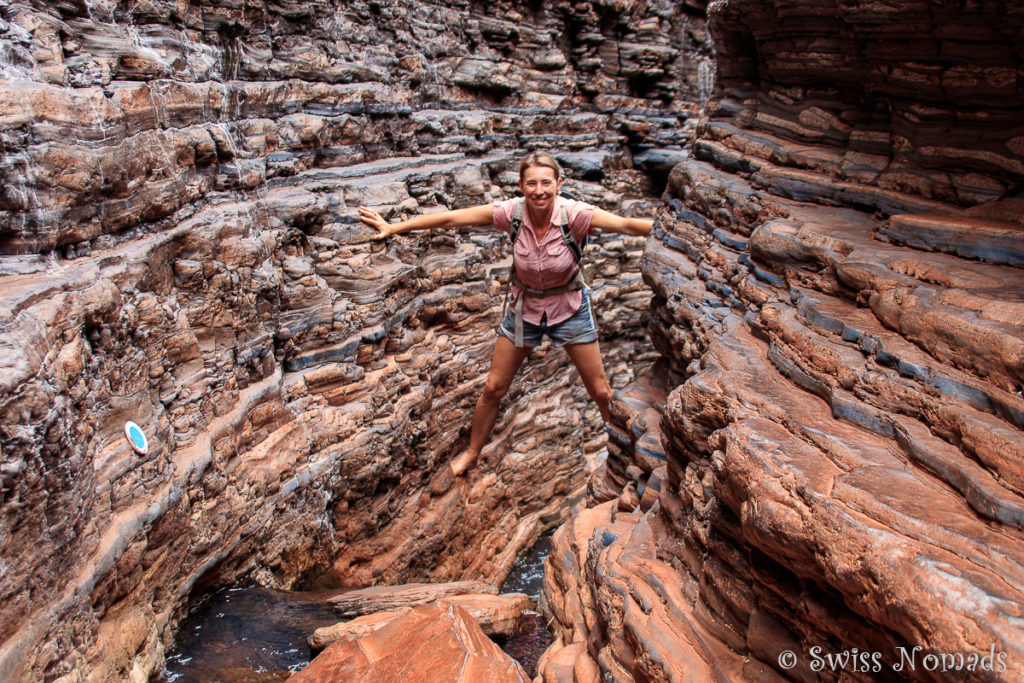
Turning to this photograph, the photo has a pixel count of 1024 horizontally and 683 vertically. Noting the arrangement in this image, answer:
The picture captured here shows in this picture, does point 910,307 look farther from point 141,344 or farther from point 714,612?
point 141,344

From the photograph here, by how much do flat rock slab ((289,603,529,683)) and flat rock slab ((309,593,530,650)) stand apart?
259 mm

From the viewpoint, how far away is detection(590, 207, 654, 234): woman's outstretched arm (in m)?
4.68

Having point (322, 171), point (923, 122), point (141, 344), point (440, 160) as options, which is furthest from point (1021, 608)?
point (440, 160)

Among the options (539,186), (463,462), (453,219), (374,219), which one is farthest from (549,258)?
(463,462)

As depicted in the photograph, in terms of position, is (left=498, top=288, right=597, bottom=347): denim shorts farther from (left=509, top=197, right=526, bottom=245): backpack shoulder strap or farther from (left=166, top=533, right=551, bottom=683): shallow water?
(left=166, top=533, right=551, bottom=683): shallow water

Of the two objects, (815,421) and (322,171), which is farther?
(322,171)

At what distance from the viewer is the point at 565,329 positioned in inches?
207

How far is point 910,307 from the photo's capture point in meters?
3.19

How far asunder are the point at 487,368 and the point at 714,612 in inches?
185

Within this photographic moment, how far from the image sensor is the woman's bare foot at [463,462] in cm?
692

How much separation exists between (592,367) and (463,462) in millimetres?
2034

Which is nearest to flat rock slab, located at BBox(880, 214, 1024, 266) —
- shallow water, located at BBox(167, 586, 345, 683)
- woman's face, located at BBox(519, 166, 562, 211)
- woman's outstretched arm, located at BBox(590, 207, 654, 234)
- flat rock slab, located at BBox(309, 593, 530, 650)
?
woman's outstretched arm, located at BBox(590, 207, 654, 234)

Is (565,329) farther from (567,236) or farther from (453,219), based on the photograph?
(453,219)

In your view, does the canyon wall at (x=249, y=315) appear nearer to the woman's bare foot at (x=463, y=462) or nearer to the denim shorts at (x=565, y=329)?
the woman's bare foot at (x=463, y=462)
